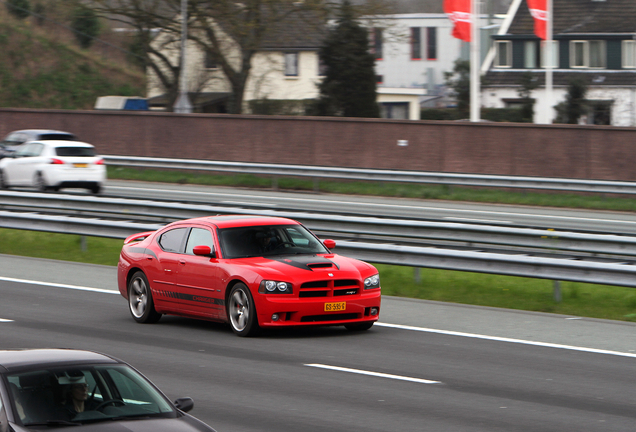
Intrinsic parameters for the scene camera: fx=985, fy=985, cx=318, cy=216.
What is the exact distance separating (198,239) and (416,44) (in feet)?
227

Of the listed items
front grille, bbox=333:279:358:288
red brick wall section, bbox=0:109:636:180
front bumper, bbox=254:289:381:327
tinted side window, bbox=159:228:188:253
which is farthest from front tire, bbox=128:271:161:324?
red brick wall section, bbox=0:109:636:180

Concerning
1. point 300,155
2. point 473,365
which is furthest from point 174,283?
point 300,155

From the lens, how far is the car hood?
4488mm

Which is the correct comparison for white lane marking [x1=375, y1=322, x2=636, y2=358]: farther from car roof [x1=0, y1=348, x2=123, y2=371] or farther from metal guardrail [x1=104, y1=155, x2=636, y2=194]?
metal guardrail [x1=104, y1=155, x2=636, y2=194]

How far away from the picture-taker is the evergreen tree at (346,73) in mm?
45125

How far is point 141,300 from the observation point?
483 inches

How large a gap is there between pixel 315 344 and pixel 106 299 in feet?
14.6

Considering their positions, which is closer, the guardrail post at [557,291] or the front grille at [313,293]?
the front grille at [313,293]

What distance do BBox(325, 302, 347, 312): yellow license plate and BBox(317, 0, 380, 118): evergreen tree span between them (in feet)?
114

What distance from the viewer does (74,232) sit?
1823 centimetres

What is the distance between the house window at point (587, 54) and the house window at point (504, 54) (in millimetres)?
4118

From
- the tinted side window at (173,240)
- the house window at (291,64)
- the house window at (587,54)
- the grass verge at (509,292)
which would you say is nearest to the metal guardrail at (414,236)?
the grass verge at (509,292)

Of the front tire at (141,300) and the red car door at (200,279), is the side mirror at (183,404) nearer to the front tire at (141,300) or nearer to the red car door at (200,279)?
the red car door at (200,279)

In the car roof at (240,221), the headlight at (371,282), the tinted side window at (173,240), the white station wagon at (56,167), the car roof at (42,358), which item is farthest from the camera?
the white station wagon at (56,167)
